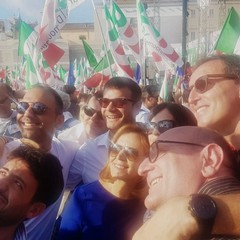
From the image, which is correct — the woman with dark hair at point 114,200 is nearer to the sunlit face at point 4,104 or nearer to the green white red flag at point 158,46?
the sunlit face at point 4,104

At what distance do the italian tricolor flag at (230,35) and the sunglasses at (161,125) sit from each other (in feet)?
9.96

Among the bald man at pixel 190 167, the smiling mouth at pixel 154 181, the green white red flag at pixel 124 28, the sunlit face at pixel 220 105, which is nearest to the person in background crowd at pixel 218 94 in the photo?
the sunlit face at pixel 220 105

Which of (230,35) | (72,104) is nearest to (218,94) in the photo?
(230,35)

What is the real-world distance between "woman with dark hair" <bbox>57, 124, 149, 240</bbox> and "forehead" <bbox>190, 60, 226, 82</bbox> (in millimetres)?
502

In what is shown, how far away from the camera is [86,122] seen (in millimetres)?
4348

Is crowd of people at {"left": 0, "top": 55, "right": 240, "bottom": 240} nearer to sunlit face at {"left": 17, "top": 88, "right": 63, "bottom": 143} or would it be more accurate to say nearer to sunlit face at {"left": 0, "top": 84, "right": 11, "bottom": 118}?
sunlit face at {"left": 17, "top": 88, "right": 63, "bottom": 143}

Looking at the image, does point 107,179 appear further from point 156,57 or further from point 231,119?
point 156,57

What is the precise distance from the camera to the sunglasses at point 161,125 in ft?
9.54

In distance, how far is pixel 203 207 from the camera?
3.78ft

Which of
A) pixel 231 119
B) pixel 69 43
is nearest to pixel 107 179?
pixel 231 119

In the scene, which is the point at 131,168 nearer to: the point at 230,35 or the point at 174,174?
the point at 174,174

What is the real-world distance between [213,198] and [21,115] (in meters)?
2.33

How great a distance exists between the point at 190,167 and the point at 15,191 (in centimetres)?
102

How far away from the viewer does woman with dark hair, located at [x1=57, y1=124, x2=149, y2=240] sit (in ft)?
7.72
